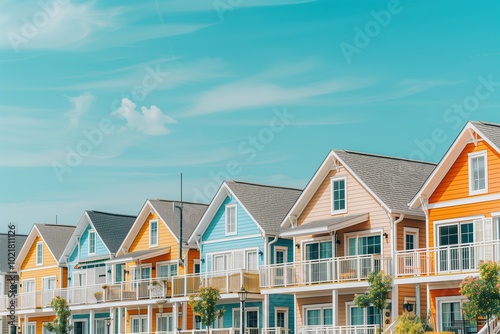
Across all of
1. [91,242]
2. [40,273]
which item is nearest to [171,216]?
[91,242]

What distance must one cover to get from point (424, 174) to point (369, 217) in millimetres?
4796

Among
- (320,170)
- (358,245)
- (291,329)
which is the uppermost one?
(320,170)

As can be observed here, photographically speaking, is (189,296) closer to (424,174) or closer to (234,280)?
(234,280)

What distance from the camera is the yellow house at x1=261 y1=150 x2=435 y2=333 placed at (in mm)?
39656

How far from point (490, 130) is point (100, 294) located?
2666cm

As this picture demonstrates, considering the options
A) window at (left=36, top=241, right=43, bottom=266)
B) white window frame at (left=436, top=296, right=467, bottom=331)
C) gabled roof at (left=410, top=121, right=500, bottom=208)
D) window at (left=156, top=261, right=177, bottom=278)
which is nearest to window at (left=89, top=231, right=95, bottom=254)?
window at (left=36, top=241, right=43, bottom=266)

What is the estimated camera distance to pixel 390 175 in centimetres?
4269

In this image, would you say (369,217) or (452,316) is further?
(369,217)

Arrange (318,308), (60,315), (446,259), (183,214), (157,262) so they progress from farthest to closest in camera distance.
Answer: (60,315) < (183,214) < (157,262) < (318,308) < (446,259)

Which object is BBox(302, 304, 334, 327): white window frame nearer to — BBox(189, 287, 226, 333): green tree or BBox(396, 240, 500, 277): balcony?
BBox(189, 287, 226, 333): green tree

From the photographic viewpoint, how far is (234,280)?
4581cm

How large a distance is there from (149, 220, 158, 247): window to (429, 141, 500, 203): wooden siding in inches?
774

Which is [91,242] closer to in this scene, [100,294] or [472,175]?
[100,294]

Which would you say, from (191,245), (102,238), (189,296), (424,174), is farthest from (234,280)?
(102,238)
